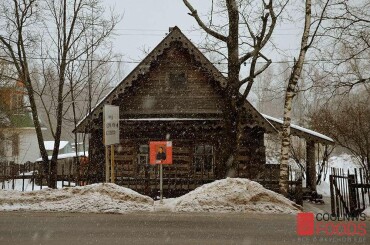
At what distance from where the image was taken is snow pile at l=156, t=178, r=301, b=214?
10023mm

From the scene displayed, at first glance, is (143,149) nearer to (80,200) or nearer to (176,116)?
(176,116)

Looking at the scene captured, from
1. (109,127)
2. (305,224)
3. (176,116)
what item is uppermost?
(176,116)

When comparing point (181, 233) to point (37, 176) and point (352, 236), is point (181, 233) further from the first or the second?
point (37, 176)

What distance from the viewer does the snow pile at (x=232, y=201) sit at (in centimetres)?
1002

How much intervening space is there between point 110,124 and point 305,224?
622 cm

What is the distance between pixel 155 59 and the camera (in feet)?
66.7

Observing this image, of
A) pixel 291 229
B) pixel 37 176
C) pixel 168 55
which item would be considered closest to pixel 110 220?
pixel 291 229

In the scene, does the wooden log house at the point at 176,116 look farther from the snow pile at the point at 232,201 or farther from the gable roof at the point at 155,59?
the snow pile at the point at 232,201

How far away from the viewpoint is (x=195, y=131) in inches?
821

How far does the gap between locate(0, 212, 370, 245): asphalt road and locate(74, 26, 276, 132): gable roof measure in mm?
9613

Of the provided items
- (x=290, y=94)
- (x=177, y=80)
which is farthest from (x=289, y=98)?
(x=177, y=80)

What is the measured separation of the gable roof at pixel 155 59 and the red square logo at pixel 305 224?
9650 millimetres

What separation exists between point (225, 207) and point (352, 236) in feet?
→ 10.5

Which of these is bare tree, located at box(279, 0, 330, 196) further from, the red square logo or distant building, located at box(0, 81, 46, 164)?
distant building, located at box(0, 81, 46, 164)
